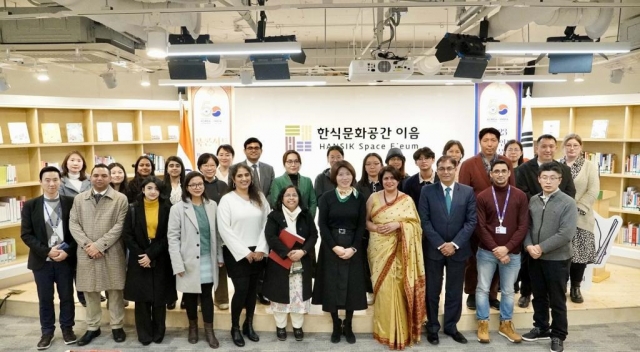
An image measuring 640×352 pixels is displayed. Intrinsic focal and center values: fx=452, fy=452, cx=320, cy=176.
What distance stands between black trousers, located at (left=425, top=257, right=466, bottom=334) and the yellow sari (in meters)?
0.09

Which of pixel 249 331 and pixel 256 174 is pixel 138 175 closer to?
pixel 256 174

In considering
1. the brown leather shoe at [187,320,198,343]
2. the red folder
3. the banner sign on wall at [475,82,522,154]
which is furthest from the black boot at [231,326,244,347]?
the banner sign on wall at [475,82,522,154]

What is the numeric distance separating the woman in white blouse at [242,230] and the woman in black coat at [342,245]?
53cm

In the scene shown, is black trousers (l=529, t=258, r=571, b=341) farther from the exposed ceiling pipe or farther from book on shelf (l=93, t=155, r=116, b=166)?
book on shelf (l=93, t=155, r=116, b=166)

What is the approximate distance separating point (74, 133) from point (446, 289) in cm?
542

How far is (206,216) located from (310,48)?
18.9 ft

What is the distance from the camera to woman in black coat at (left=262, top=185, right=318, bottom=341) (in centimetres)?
378

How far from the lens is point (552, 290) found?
375 cm

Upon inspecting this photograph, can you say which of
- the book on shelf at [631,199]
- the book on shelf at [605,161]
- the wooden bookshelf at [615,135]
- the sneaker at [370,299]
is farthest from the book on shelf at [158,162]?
A: the book on shelf at [631,199]

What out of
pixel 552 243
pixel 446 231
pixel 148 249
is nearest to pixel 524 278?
pixel 552 243

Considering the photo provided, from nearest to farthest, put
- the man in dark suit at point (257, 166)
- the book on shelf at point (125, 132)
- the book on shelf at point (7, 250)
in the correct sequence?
the man in dark suit at point (257, 166) < the book on shelf at point (7, 250) < the book on shelf at point (125, 132)

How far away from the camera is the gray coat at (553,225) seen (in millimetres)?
3619

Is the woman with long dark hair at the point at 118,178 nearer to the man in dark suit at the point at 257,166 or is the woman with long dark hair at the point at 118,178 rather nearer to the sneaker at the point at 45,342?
the man in dark suit at the point at 257,166

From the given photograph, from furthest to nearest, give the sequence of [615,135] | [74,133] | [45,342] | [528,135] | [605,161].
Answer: [528,135] < [615,135] < [605,161] < [74,133] < [45,342]
